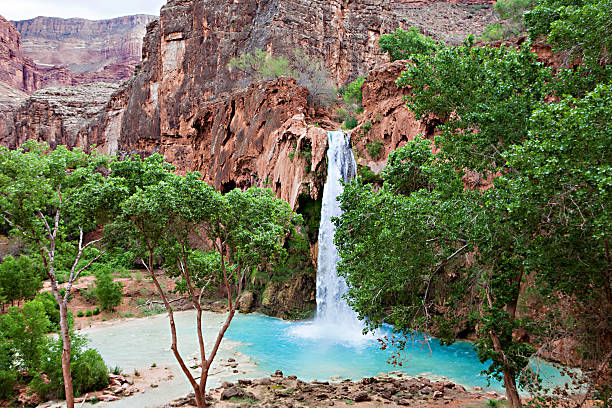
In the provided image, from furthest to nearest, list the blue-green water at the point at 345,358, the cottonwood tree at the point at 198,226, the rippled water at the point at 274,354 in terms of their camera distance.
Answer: the blue-green water at the point at 345,358 → the rippled water at the point at 274,354 → the cottonwood tree at the point at 198,226

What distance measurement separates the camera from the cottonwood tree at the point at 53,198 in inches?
399

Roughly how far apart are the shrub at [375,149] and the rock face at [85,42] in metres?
114

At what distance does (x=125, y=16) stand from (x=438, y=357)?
6870 inches

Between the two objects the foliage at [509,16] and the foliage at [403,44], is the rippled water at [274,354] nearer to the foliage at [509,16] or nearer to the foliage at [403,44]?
the foliage at [403,44]

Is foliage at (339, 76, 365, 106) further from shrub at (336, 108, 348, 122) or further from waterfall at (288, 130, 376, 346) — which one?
waterfall at (288, 130, 376, 346)

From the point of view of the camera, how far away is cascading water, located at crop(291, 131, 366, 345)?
23.0 m

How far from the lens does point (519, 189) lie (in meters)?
6.46

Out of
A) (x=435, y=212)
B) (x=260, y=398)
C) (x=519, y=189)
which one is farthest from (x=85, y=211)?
(x=519, y=189)

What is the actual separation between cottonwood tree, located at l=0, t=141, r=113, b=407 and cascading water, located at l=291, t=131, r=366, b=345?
13802 mm

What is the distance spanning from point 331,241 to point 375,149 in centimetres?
742

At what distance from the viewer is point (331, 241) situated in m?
26.1

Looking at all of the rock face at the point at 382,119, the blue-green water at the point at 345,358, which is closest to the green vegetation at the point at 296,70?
the rock face at the point at 382,119

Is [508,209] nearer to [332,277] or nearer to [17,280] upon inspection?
[332,277]

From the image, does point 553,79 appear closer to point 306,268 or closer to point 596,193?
point 596,193
